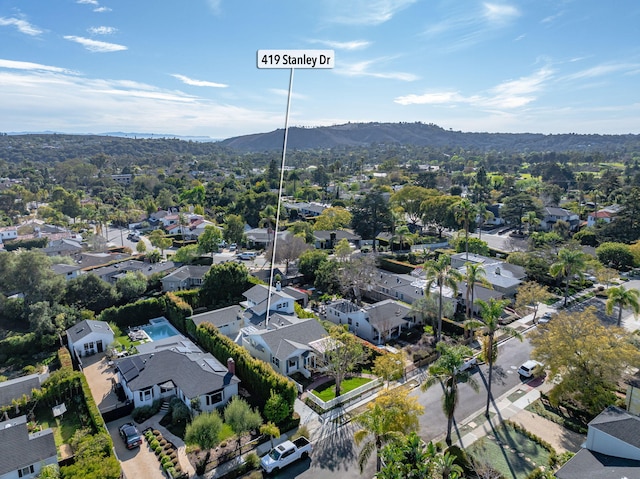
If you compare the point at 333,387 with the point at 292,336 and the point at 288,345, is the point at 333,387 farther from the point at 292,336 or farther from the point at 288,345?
A: the point at 292,336

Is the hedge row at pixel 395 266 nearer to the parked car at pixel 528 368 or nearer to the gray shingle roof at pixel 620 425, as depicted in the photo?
the parked car at pixel 528 368

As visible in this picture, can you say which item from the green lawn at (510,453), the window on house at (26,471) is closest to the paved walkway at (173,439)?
the window on house at (26,471)

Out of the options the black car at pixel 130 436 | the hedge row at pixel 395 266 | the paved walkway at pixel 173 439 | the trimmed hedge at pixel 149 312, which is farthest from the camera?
the hedge row at pixel 395 266

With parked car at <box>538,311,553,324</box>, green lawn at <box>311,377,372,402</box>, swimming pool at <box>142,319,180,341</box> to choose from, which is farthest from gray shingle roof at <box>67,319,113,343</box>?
parked car at <box>538,311,553,324</box>

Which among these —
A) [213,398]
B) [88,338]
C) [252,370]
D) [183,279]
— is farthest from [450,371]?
[183,279]

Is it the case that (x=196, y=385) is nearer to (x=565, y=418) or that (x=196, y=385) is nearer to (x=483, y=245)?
(x=565, y=418)

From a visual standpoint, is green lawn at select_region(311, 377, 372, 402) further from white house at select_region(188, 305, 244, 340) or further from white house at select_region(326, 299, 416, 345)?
white house at select_region(188, 305, 244, 340)

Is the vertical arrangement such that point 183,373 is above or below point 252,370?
below
